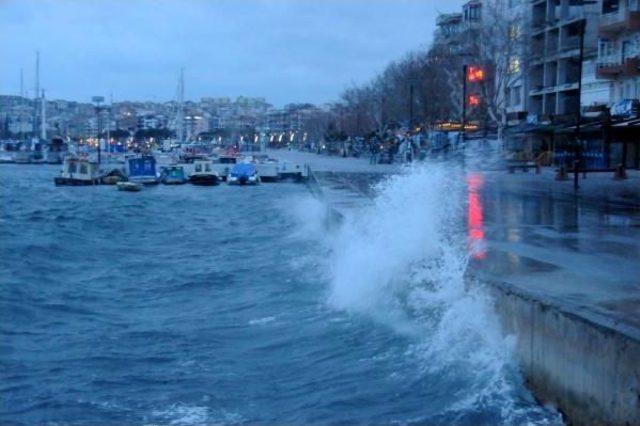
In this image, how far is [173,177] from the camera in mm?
77500

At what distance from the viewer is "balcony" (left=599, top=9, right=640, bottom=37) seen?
136 ft

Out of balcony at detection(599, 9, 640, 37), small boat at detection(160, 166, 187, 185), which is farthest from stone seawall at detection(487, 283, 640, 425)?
small boat at detection(160, 166, 187, 185)

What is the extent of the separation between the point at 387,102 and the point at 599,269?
76694 millimetres

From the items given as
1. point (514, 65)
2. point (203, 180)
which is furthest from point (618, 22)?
point (203, 180)

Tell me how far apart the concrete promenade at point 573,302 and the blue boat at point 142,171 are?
58630 millimetres

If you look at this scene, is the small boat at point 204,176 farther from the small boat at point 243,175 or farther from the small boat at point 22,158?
the small boat at point 22,158

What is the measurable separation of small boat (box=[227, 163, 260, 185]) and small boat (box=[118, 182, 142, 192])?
28.4 feet

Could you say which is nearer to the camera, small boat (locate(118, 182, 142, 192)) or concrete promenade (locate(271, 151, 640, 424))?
concrete promenade (locate(271, 151, 640, 424))

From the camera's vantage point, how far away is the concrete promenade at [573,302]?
26.1 ft

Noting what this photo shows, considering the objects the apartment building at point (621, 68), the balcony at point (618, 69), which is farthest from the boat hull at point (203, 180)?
the balcony at point (618, 69)

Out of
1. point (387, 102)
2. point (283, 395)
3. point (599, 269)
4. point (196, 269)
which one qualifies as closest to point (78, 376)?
point (283, 395)

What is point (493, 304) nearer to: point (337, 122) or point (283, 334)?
point (283, 334)

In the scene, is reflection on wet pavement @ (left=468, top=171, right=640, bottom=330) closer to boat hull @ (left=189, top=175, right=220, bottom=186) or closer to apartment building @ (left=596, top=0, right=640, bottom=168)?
apartment building @ (left=596, top=0, right=640, bottom=168)

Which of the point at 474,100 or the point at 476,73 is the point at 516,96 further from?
the point at 476,73
